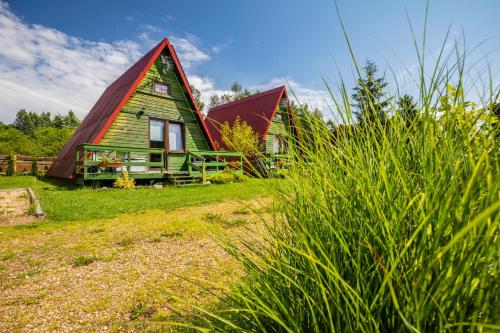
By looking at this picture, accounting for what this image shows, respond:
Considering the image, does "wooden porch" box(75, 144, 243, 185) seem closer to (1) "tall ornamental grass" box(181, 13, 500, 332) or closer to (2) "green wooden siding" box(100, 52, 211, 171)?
(2) "green wooden siding" box(100, 52, 211, 171)

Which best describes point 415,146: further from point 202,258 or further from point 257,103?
point 257,103

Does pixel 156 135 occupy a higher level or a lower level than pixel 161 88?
lower

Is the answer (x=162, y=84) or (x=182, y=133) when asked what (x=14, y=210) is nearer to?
(x=182, y=133)

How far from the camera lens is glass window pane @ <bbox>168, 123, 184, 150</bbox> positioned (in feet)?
42.4

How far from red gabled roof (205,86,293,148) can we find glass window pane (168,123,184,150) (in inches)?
183

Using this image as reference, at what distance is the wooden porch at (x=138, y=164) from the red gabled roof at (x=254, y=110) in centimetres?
569

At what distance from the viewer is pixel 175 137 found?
13148 millimetres

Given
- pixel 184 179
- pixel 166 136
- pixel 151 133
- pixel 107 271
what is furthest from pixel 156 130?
pixel 107 271

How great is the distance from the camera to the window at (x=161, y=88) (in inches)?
492

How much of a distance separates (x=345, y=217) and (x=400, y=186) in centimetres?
21

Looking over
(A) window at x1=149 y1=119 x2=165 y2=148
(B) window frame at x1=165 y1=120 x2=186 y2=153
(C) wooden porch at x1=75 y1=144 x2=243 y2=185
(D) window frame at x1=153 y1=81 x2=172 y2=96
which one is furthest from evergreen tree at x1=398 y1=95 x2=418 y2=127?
(D) window frame at x1=153 y1=81 x2=172 y2=96

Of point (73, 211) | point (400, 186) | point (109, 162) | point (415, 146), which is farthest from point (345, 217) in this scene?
point (109, 162)

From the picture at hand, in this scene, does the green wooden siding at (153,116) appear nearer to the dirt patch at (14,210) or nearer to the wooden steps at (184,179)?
the wooden steps at (184,179)

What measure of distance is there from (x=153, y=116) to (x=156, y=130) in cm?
69
